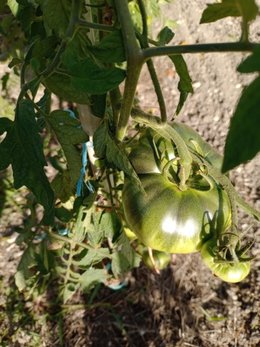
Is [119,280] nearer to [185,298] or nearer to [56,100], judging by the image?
[185,298]

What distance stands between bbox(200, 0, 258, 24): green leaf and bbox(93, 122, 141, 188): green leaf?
0.28 m

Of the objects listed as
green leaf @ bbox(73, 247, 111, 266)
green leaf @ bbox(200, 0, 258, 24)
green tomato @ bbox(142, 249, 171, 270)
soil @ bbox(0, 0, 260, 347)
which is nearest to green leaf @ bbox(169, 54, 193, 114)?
green leaf @ bbox(200, 0, 258, 24)

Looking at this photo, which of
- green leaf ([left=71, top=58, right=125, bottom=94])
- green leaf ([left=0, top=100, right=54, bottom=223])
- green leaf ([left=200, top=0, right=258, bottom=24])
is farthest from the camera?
green leaf ([left=0, top=100, right=54, bottom=223])

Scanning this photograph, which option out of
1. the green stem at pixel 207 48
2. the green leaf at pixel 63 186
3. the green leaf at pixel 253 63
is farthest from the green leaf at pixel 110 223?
the green leaf at pixel 253 63

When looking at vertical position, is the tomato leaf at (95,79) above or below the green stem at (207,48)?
below

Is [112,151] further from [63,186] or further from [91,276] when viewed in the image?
[91,276]

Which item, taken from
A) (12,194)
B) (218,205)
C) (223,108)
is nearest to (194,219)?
(218,205)

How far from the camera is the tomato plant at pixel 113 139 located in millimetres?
666

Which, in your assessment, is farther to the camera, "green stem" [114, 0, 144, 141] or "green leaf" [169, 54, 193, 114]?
"green leaf" [169, 54, 193, 114]

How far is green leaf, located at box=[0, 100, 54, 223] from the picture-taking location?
33.7 inches

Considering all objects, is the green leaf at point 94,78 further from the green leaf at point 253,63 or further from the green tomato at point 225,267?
the green tomato at point 225,267

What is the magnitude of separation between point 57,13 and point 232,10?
1.12 ft

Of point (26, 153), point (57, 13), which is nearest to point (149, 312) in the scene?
point (26, 153)

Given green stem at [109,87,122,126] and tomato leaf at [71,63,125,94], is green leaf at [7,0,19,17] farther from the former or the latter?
tomato leaf at [71,63,125,94]
